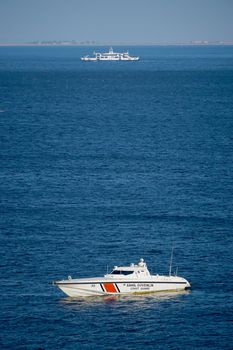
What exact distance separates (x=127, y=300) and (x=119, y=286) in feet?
5.34

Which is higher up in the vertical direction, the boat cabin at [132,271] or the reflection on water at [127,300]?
the boat cabin at [132,271]

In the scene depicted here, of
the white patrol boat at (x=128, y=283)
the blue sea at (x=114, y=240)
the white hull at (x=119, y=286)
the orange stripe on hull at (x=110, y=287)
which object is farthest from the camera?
the orange stripe on hull at (x=110, y=287)

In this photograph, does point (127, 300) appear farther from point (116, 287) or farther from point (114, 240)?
point (114, 240)

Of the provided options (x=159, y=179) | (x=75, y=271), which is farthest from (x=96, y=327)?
(x=159, y=179)

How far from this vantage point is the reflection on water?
93000 mm

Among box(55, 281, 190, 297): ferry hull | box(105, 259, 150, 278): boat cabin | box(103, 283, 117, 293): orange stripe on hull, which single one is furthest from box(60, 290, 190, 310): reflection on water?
box(105, 259, 150, 278): boat cabin

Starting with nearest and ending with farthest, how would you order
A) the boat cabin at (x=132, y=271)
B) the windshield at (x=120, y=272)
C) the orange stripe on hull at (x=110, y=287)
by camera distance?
the orange stripe on hull at (x=110, y=287) < the boat cabin at (x=132, y=271) < the windshield at (x=120, y=272)

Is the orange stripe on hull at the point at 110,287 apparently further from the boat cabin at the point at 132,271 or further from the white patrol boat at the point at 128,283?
the boat cabin at the point at 132,271

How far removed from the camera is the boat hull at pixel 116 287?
93.8 m

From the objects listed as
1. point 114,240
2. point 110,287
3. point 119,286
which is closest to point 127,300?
point 119,286

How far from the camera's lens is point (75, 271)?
336 feet

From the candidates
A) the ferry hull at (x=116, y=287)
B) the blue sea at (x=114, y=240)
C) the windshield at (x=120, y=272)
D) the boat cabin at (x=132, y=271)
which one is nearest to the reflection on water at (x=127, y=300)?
the blue sea at (x=114, y=240)

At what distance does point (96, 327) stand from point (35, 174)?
70665 millimetres

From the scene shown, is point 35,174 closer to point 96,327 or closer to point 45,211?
point 45,211
